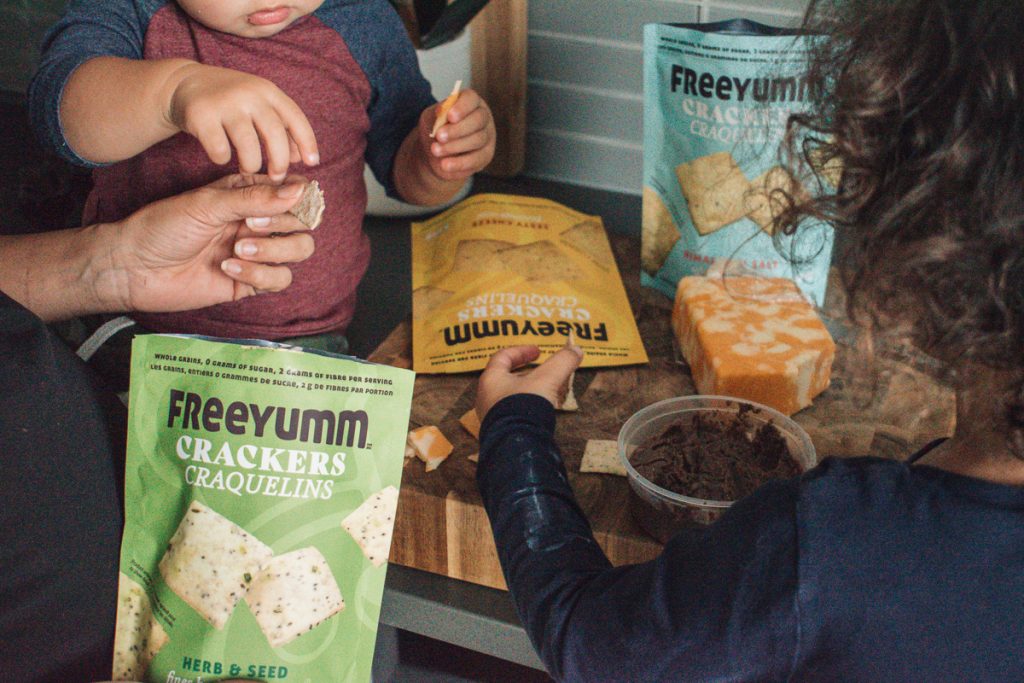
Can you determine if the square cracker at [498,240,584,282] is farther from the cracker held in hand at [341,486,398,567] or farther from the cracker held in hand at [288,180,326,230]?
the cracker held in hand at [341,486,398,567]

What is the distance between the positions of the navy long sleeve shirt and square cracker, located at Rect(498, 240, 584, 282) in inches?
19.8

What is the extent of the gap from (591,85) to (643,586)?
1033 mm

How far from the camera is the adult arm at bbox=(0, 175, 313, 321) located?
92 centimetres

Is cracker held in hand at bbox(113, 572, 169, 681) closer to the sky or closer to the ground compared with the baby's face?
closer to the ground

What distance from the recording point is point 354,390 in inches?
28.5

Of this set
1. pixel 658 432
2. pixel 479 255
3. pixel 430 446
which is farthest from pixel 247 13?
pixel 658 432

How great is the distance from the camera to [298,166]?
1072 mm

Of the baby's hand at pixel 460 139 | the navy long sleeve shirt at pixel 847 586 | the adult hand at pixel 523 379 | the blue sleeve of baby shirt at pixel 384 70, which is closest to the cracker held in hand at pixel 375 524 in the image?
the adult hand at pixel 523 379

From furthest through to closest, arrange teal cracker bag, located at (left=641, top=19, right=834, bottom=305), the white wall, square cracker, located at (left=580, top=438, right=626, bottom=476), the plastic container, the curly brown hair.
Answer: the white wall
teal cracker bag, located at (left=641, top=19, right=834, bottom=305)
square cracker, located at (left=580, top=438, right=626, bottom=476)
the plastic container
the curly brown hair

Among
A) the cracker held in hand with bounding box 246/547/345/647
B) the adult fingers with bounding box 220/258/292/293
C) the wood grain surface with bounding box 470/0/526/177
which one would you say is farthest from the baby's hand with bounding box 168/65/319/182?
the wood grain surface with bounding box 470/0/526/177

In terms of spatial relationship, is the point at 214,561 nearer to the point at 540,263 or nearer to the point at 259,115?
the point at 259,115

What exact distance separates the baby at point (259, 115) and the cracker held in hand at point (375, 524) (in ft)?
0.96

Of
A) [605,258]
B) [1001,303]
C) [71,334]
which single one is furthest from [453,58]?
[1001,303]

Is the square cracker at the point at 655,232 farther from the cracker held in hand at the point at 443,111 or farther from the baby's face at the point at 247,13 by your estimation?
the baby's face at the point at 247,13
